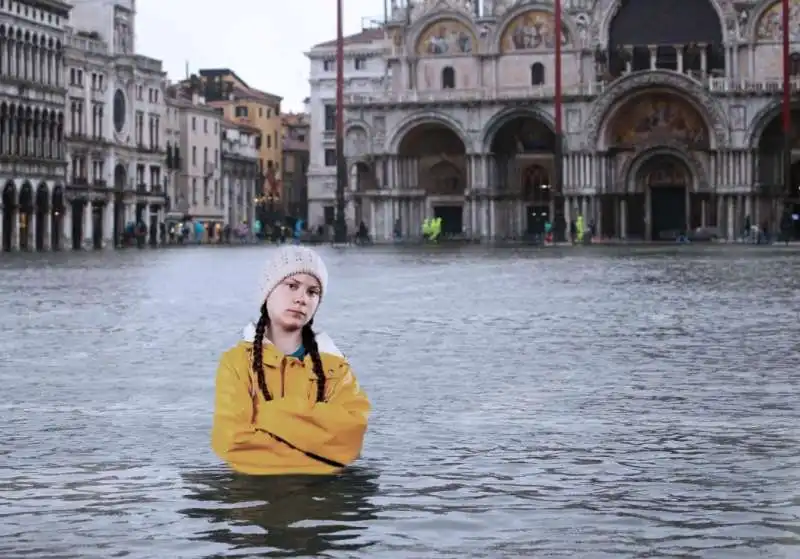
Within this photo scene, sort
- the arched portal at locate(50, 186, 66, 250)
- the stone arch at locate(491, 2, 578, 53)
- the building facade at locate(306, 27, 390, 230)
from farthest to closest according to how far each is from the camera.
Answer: the building facade at locate(306, 27, 390, 230) → the stone arch at locate(491, 2, 578, 53) → the arched portal at locate(50, 186, 66, 250)

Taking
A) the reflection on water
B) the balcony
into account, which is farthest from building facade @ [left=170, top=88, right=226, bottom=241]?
the reflection on water

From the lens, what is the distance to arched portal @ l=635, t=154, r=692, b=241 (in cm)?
10650

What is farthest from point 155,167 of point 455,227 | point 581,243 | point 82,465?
point 82,465

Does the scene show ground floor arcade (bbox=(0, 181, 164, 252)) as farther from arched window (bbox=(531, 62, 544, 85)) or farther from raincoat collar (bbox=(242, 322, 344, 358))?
raincoat collar (bbox=(242, 322, 344, 358))

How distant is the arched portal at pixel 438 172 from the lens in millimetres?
113062

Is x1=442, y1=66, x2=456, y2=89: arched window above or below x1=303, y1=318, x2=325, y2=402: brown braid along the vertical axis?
above

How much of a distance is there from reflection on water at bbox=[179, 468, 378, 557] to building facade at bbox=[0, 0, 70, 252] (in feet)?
290

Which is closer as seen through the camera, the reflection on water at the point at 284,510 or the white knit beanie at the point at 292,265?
the reflection on water at the point at 284,510

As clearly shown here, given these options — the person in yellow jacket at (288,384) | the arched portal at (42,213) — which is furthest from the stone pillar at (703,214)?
the person in yellow jacket at (288,384)

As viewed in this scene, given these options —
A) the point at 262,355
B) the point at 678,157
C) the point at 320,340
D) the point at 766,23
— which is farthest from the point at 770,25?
the point at 262,355

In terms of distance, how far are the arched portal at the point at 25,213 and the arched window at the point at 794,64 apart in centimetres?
4088

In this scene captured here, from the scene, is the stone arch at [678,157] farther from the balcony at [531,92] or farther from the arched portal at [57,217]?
the arched portal at [57,217]

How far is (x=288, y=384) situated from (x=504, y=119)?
10008 cm

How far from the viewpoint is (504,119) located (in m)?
110
